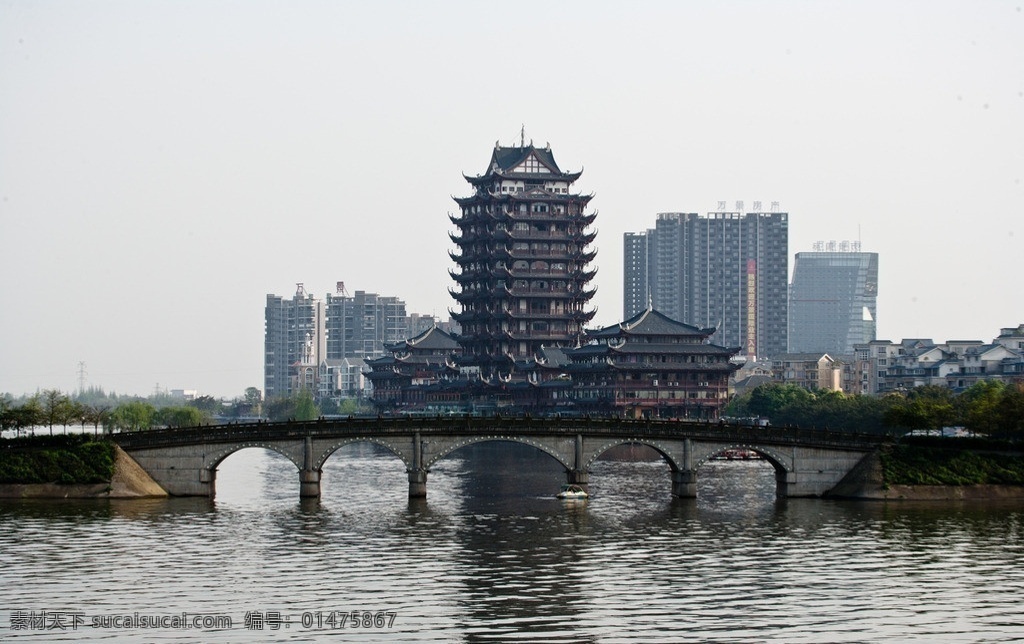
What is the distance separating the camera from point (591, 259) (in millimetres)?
188625

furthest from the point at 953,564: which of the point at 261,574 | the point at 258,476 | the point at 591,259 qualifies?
the point at 591,259

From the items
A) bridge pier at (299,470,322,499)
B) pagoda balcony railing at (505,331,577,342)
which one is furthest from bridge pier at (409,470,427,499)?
pagoda balcony railing at (505,331,577,342)

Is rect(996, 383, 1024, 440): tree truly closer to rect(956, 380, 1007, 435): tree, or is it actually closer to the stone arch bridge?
rect(956, 380, 1007, 435): tree

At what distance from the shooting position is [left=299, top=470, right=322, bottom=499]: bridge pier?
97.4 m

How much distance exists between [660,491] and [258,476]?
3802 centimetres

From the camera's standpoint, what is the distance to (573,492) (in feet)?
316

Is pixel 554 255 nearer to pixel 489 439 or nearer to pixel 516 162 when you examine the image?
pixel 516 162

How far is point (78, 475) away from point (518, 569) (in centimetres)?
3728

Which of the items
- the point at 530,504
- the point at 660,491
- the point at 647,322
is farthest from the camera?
the point at 647,322

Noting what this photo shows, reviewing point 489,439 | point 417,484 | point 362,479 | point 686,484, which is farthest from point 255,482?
point 686,484

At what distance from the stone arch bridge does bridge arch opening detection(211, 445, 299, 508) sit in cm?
145

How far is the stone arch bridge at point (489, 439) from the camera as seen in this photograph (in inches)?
3738

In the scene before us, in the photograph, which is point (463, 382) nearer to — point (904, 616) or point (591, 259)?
point (591, 259)

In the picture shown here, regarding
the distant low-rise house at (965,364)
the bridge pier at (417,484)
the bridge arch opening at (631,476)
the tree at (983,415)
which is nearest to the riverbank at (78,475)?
the bridge pier at (417,484)
